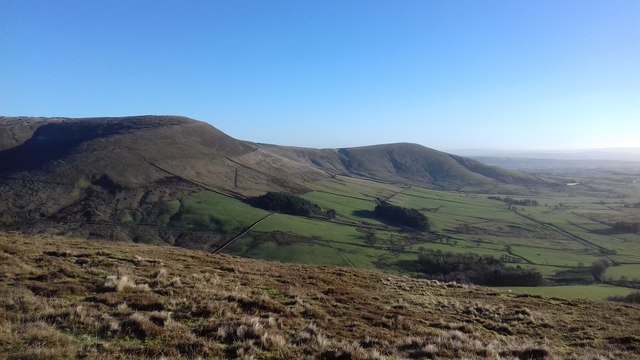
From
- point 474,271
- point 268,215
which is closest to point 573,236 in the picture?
point 474,271

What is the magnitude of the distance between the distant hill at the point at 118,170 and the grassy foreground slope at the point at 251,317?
64912 millimetres

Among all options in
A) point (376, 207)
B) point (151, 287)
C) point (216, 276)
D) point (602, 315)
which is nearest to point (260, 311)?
point (151, 287)

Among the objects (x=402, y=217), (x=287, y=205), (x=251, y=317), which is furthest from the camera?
(x=402, y=217)

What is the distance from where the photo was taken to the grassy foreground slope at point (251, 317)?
35.8 feet

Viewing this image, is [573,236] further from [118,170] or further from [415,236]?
[118,170]

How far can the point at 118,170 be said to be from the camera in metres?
117

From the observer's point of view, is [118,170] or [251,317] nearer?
[251,317]

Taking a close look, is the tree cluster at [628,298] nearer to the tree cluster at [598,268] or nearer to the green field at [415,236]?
the green field at [415,236]

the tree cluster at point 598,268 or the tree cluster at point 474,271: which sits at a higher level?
the tree cluster at point 474,271

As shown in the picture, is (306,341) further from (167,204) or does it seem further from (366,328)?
(167,204)

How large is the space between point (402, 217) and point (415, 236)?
17.2m

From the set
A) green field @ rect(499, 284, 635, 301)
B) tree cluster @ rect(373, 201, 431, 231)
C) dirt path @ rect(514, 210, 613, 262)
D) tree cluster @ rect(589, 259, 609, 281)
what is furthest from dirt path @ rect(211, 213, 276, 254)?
dirt path @ rect(514, 210, 613, 262)

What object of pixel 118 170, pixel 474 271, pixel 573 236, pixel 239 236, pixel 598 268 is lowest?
pixel 573 236

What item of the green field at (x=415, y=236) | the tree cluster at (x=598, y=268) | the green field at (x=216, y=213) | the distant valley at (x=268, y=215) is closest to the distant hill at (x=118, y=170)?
the distant valley at (x=268, y=215)
